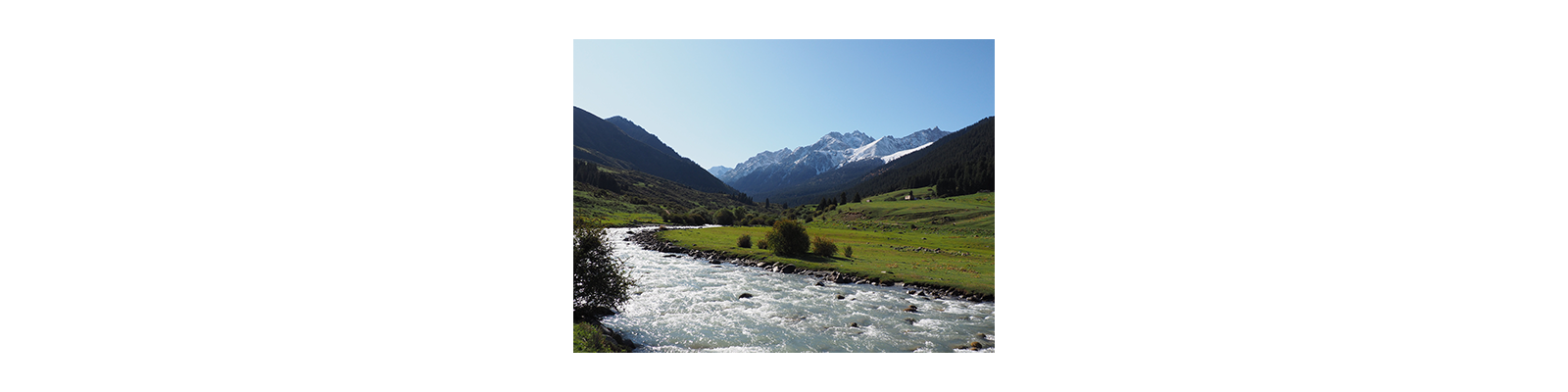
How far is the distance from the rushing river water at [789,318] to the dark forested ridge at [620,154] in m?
2.42

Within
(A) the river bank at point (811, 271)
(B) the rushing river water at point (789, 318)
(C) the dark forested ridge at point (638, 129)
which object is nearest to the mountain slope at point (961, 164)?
(A) the river bank at point (811, 271)

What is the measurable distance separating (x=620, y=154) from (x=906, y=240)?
38.2 ft

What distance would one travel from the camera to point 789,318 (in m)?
8.56

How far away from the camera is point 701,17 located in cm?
495

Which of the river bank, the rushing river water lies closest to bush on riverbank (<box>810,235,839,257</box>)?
the river bank

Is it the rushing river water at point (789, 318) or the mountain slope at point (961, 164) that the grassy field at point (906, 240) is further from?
the rushing river water at point (789, 318)

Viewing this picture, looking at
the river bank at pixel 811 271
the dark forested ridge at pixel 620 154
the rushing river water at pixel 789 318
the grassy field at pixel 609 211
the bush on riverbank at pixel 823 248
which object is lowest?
the rushing river water at pixel 789 318

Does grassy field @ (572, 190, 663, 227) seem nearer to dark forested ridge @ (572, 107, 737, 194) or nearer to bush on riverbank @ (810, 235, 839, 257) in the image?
dark forested ridge @ (572, 107, 737, 194)

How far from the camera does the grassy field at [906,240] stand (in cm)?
1066

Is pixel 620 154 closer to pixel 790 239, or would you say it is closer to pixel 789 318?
pixel 790 239
